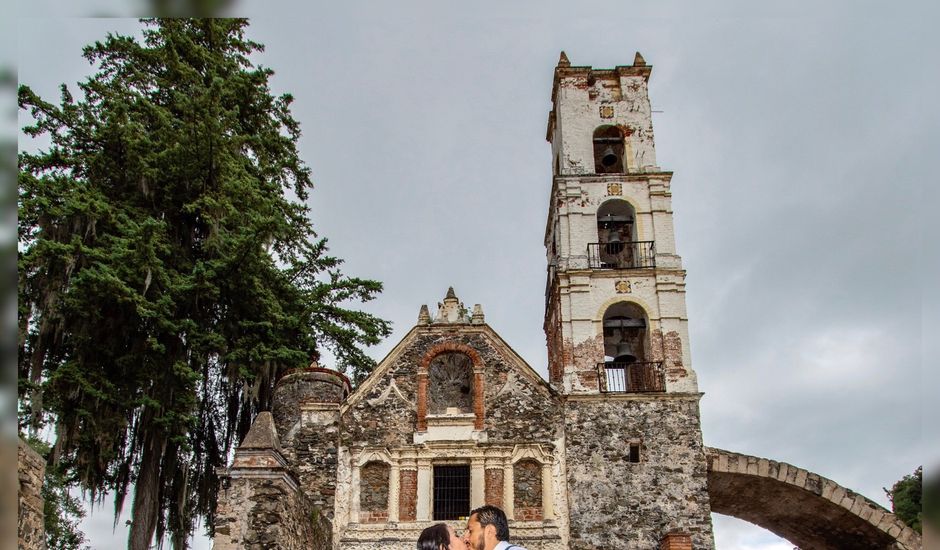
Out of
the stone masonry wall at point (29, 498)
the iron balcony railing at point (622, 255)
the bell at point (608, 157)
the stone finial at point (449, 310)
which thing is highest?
the bell at point (608, 157)

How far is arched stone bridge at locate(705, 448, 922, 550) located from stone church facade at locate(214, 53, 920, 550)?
0.04 meters

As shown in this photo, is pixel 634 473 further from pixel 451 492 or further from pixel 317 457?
pixel 317 457

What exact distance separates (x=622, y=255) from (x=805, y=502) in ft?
23.3

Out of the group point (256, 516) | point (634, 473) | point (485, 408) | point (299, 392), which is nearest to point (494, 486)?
point (485, 408)

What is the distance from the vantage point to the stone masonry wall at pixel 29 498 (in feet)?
24.4

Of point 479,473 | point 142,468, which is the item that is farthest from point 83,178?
point 479,473

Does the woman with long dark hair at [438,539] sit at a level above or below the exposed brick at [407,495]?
Answer: below

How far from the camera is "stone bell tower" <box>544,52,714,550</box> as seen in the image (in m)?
16.3

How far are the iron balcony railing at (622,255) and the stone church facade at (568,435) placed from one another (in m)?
0.05

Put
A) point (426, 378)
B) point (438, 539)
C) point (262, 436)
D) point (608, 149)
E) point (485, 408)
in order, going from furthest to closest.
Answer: point (608, 149), point (426, 378), point (485, 408), point (262, 436), point (438, 539)

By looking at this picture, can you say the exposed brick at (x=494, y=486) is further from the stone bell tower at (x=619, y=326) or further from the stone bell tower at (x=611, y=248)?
the stone bell tower at (x=611, y=248)

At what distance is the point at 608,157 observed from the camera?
2138 centimetres

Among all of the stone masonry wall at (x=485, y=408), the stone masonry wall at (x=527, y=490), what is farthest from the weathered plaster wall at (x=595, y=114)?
the stone masonry wall at (x=527, y=490)

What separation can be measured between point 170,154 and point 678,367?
43.1 ft
